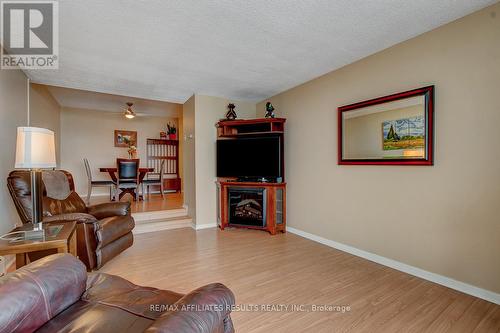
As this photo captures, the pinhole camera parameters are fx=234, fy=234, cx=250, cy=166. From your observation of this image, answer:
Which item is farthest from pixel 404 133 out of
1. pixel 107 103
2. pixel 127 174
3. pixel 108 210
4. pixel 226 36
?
pixel 107 103

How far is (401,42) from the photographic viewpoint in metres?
2.41

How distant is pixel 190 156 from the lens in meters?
4.34

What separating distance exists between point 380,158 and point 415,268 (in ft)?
3.77

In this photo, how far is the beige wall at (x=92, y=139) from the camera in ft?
20.0

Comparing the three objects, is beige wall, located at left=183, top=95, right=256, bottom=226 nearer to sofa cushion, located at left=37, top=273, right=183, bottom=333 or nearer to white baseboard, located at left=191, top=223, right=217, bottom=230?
white baseboard, located at left=191, top=223, right=217, bottom=230

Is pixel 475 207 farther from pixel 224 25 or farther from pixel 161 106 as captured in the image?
pixel 161 106

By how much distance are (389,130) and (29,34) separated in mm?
3638

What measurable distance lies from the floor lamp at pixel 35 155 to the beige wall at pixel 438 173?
9.98 ft

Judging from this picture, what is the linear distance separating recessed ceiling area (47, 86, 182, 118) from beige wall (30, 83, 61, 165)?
5.6 inches

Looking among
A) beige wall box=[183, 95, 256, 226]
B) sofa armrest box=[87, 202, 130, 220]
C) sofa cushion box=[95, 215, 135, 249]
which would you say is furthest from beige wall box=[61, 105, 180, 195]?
sofa cushion box=[95, 215, 135, 249]

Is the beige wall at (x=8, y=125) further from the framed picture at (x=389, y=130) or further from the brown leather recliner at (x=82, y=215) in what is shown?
the framed picture at (x=389, y=130)

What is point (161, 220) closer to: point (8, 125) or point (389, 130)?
point (8, 125)

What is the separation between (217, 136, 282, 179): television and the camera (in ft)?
12.4

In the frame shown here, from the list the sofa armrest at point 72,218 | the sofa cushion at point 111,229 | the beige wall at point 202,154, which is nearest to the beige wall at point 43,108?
the sofa armrest at point 72,218
